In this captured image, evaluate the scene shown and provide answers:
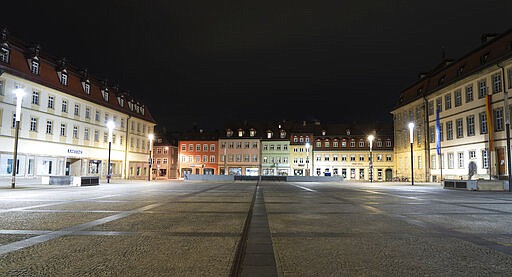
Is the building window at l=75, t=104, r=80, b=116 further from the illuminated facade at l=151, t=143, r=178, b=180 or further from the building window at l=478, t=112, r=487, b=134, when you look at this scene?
the building window at l=478, t=112, r=487, b=134

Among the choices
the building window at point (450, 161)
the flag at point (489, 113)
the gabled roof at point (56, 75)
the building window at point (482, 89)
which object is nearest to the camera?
the gabled roof at point (56, 75)

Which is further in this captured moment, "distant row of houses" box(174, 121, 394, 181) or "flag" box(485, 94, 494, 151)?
"distant row of houses" box(174, 121, 394, 181)

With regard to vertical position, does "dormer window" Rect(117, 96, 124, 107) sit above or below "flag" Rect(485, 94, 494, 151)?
above

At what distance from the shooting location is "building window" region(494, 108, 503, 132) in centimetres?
3699

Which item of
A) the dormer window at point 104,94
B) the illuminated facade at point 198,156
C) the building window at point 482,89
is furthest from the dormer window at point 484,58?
the illuminated facade at point 198,156

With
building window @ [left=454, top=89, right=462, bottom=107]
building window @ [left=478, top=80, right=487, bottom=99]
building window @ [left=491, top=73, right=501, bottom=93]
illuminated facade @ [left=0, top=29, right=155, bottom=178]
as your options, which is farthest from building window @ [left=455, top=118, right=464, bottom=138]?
illuminated facade @ [left=0, top=29, right=155, bottom=178]

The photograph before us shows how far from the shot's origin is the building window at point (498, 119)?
3699cm

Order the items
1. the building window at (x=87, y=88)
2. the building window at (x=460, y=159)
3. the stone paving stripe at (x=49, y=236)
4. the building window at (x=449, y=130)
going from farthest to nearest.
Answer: the building window at (x=87, y=88) < the building window at (x=449, y=130) < the building window at (x=460, y=159) < the stone paving stripe at (x=49, y=236)

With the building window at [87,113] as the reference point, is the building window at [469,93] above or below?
above

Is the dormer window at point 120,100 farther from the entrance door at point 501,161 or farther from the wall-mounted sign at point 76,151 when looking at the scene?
the entrance door at point 501,161

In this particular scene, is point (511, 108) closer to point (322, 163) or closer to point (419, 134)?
point (419, 134)

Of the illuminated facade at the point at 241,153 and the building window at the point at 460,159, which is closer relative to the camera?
→ the building window at the point at 460,159

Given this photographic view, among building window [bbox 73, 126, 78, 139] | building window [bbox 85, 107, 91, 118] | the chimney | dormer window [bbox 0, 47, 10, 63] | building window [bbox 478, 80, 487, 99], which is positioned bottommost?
building window [bbox 73, 126, 78, 139]

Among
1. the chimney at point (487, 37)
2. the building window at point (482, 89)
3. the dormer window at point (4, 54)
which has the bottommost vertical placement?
the building window at point (482, 89)
